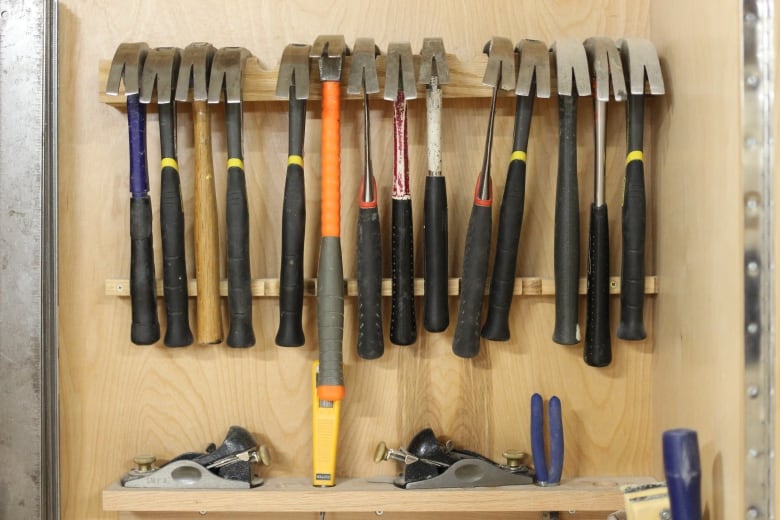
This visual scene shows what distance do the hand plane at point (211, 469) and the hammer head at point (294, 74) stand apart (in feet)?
1.84

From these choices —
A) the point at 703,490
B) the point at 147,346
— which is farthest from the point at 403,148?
the point at 703,490

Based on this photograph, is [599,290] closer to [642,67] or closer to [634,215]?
[634,215]

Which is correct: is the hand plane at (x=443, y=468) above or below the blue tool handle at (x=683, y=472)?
below

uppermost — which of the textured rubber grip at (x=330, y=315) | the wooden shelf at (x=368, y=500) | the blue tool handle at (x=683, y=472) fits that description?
the textured rubber grip at (x=330, y=315)

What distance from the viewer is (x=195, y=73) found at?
4.50 ft

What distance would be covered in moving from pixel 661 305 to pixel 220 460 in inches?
30.1

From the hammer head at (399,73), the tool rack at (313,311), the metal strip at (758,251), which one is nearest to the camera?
the metal strip at (758,251)

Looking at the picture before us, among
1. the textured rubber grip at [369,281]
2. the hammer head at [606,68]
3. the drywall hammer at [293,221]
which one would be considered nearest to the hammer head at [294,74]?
the drywall hammer at [293,221]

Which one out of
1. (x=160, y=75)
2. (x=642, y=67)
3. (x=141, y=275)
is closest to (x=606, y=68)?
(x=642, y=67)

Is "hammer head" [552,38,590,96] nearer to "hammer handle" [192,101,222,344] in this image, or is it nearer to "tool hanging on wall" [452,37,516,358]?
"tool hanging on wall" [452,37,516,358]

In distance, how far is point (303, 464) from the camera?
1.51 meters

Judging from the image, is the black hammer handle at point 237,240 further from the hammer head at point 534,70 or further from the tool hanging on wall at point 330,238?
the hammer head at point 534,70

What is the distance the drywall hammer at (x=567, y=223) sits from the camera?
1382 millimetres

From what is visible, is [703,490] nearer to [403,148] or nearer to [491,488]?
[491,488]
